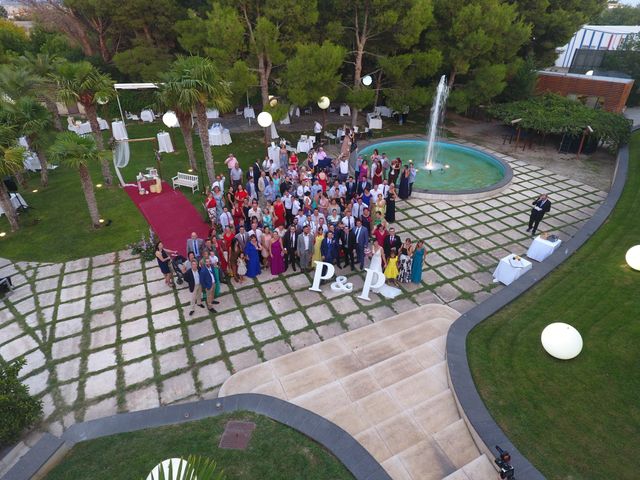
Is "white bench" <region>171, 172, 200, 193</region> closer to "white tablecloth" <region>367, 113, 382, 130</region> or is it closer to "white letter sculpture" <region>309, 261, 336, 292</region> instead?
"white letter sculpture" <region>309, 261, 336, 292</region>

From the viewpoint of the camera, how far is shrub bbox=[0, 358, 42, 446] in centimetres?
615

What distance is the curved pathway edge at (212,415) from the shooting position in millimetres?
5688

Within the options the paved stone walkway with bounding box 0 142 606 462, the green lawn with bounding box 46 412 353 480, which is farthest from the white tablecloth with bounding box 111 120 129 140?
the green lawn with bounding box 46 412 353 480

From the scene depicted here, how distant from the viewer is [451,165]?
18.9m

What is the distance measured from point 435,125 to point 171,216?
16.0 metres

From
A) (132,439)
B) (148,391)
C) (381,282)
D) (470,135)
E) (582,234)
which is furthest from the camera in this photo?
(470,135)

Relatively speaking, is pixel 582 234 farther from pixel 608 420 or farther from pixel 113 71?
pixel 113 71

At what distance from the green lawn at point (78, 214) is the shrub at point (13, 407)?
5.80 m

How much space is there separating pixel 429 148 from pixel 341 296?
12.6m

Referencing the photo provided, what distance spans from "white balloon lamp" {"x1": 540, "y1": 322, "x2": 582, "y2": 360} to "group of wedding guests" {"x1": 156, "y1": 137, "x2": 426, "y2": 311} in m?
3.46

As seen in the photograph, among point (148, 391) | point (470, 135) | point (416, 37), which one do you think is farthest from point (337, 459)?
point (470, 135)

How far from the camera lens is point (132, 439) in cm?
627

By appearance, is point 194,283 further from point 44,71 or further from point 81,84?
point 44,71

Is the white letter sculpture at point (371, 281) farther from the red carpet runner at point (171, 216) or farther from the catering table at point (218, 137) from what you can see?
the catering table at point (218, 137)
